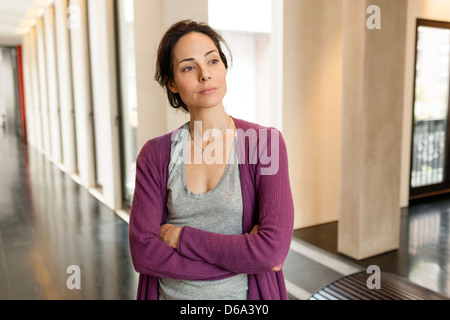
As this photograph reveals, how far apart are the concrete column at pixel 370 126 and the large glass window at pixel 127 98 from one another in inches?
95.7

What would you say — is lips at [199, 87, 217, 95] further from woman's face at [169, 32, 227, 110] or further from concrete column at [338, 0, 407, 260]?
concrete column at [338, 0, 407, 260]

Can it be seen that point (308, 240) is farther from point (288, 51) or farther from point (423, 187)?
point (423, 187)

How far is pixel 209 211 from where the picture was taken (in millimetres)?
1062

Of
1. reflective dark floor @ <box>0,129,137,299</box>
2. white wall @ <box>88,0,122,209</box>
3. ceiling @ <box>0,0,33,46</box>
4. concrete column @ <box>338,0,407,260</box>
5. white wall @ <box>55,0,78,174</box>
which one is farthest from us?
ceiling @ <box>0,0,33,46</box>

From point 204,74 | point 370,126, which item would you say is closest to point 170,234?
point 204,74

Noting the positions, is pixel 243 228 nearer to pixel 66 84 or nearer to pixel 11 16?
pixel 66 84

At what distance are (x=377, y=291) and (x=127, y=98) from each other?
396 centimetres

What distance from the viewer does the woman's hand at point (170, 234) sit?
107 cm

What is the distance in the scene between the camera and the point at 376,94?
10.9 ft

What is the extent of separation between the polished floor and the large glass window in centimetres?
53

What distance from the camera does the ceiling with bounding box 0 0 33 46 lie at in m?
8.42

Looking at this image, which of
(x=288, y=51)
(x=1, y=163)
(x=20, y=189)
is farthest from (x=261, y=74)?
(x=1, y=163)

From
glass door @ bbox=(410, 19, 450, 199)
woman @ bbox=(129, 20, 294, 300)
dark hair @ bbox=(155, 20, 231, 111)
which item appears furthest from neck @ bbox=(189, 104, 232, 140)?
glass door @ bbox=(410, 19, 450, 199)

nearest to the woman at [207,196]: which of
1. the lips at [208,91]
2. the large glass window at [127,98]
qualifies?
the lips at [208,91]
